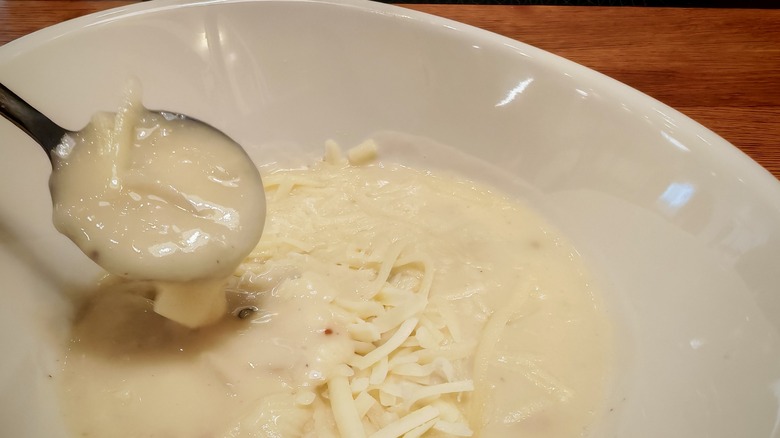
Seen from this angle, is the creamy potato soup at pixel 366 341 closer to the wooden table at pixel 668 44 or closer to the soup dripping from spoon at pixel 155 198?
the soup dripping from spoon at pixel 155 198

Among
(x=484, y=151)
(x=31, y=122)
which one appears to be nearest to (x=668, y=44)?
(x=484, y=151)

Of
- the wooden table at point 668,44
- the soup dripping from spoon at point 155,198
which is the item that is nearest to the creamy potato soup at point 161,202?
the soup dripping from spoon at point 155,198

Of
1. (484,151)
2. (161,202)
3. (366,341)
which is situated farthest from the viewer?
(484,151)

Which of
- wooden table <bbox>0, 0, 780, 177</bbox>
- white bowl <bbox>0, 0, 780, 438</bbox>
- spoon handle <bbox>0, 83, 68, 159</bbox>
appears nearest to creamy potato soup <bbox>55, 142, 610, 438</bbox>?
white bowl <bbox>0, 0, 780, 438</bbox>

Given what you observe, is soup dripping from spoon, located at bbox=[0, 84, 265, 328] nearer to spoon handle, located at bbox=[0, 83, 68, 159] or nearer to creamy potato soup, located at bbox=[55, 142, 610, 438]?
spoon handle, located at bbox=[0, 83, 68, 159]

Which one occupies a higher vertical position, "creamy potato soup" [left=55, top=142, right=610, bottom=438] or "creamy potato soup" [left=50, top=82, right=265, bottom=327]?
"creamy potato soup" [left=50, top=82, right=265, bottom=327]

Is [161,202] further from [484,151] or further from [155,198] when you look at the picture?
[484,151]

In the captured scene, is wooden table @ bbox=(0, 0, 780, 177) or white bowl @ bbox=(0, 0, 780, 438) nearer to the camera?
white bowl @ bbox=(0, 0, 780, 438)
